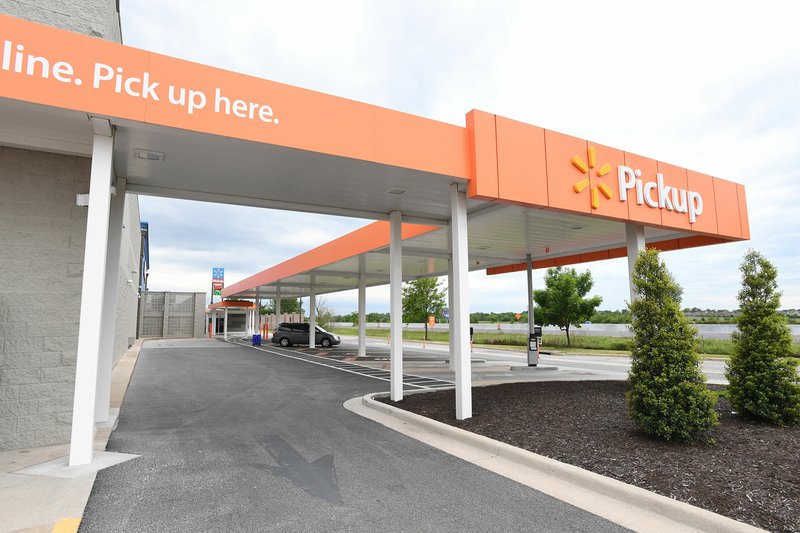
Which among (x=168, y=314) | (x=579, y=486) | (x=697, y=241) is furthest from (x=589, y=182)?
(x=168, y=314)

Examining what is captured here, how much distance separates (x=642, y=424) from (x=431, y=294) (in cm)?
3329

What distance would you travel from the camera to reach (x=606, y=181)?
8.89 m

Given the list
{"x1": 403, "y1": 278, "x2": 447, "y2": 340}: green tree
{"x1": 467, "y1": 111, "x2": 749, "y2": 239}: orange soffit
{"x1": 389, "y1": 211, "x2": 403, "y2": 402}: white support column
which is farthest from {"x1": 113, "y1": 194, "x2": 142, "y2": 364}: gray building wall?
{"x1": 403, "y1": 278, "x2": 447, "y2": 340}: green tree

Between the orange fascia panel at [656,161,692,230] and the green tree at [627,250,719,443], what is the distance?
4.27 metres

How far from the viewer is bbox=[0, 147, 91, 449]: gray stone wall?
19.1 ft

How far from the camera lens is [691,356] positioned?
5.73 meters

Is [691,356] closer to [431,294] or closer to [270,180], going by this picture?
[270,180]

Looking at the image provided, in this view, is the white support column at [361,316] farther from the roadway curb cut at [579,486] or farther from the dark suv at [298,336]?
the roadway curb cut at [579,486]

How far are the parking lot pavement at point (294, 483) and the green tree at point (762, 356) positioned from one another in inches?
183

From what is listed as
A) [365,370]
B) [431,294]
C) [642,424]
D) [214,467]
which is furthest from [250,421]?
[431,294]

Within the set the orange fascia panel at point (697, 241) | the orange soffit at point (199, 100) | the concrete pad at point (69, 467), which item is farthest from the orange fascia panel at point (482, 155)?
the orange fascia panel at point (697, 241)

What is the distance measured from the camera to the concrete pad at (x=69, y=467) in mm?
4816

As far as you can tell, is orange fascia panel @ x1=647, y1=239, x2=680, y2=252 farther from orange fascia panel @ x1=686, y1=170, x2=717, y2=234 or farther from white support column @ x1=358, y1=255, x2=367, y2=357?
white support column @ x1=358, y1=255, x2=367, y2=357

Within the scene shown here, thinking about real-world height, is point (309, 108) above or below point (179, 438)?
above
